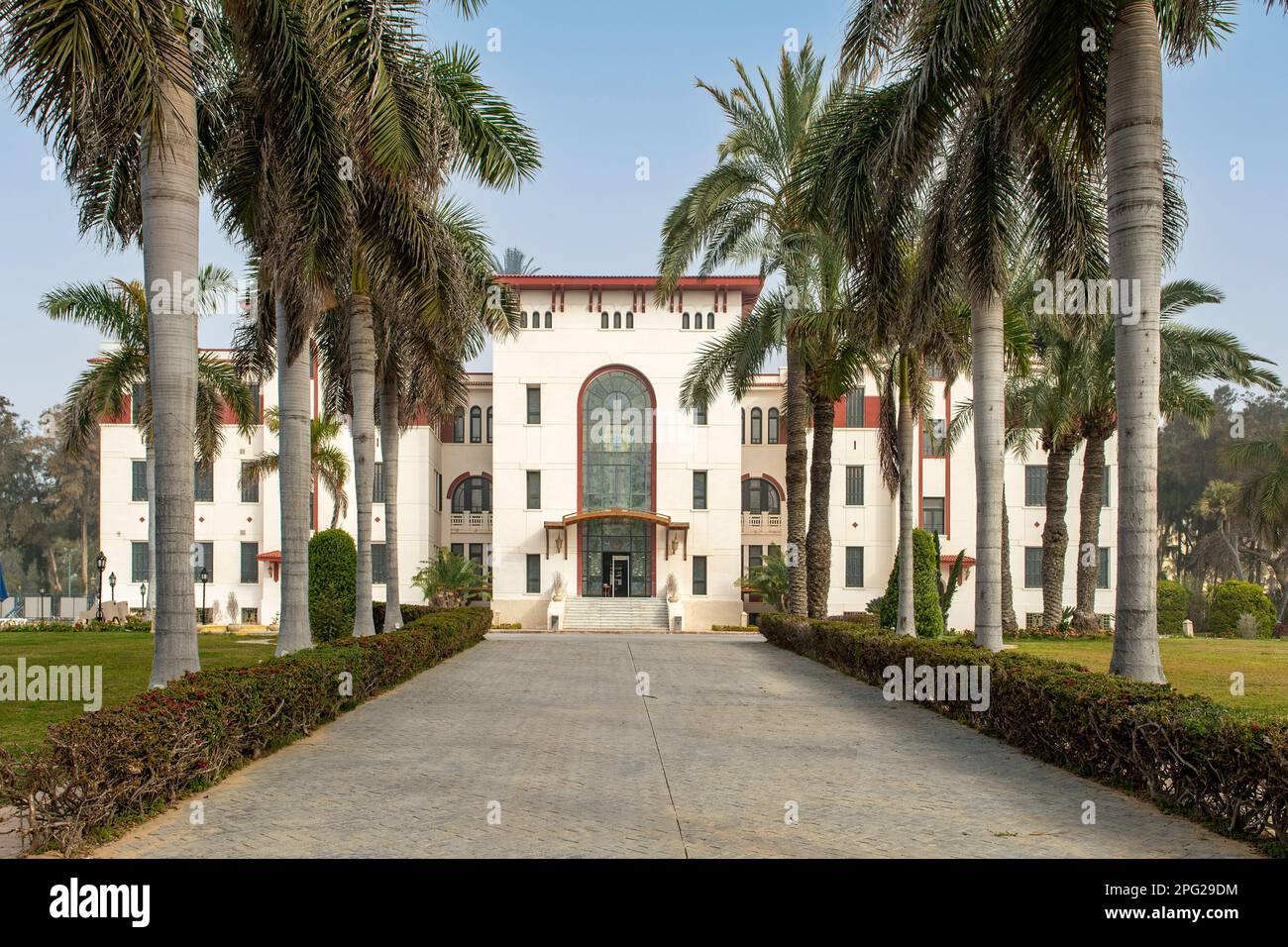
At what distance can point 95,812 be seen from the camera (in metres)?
7.00

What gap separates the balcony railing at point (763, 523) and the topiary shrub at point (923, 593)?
22.3 metres

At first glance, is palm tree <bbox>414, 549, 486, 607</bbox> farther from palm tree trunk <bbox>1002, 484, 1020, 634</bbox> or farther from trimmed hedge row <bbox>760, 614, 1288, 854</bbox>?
trimmed hedge row <bbox>760, 614, 1288, 854</bbox>

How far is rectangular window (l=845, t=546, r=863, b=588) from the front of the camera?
149 feet

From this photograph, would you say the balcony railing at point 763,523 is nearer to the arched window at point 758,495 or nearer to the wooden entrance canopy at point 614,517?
the arched window at point 758,495

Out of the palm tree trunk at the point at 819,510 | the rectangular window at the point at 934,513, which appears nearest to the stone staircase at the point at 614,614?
the rectangular window at the point at 934,513

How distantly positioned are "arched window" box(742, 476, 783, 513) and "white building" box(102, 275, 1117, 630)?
189 centimetres

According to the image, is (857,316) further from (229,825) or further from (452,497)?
(452,497)

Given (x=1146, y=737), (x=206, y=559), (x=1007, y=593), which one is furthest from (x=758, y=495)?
(x=1146, y=737)

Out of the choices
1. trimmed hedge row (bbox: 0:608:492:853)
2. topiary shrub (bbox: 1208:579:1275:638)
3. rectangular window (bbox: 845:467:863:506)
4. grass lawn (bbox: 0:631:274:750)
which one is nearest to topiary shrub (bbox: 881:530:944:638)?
grass lawn (bbox: 0:631:274:750)

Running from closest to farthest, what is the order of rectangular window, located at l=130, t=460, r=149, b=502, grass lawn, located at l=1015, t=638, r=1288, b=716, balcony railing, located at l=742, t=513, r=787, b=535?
grass lawn, located at l=1015, t=638, r=1288, b=716 → rectangular window, located at l=130, t=460, r=149, b=502 → balcony railing, located at l=742, t=513, r=787, b=535

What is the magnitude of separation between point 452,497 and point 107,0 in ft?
134

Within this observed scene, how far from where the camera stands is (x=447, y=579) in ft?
139

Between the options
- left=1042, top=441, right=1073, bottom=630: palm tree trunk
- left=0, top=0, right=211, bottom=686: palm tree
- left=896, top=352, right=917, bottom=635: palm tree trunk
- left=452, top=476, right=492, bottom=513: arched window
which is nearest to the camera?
left=0, top=0, right=211, bottom=686: palm tree
